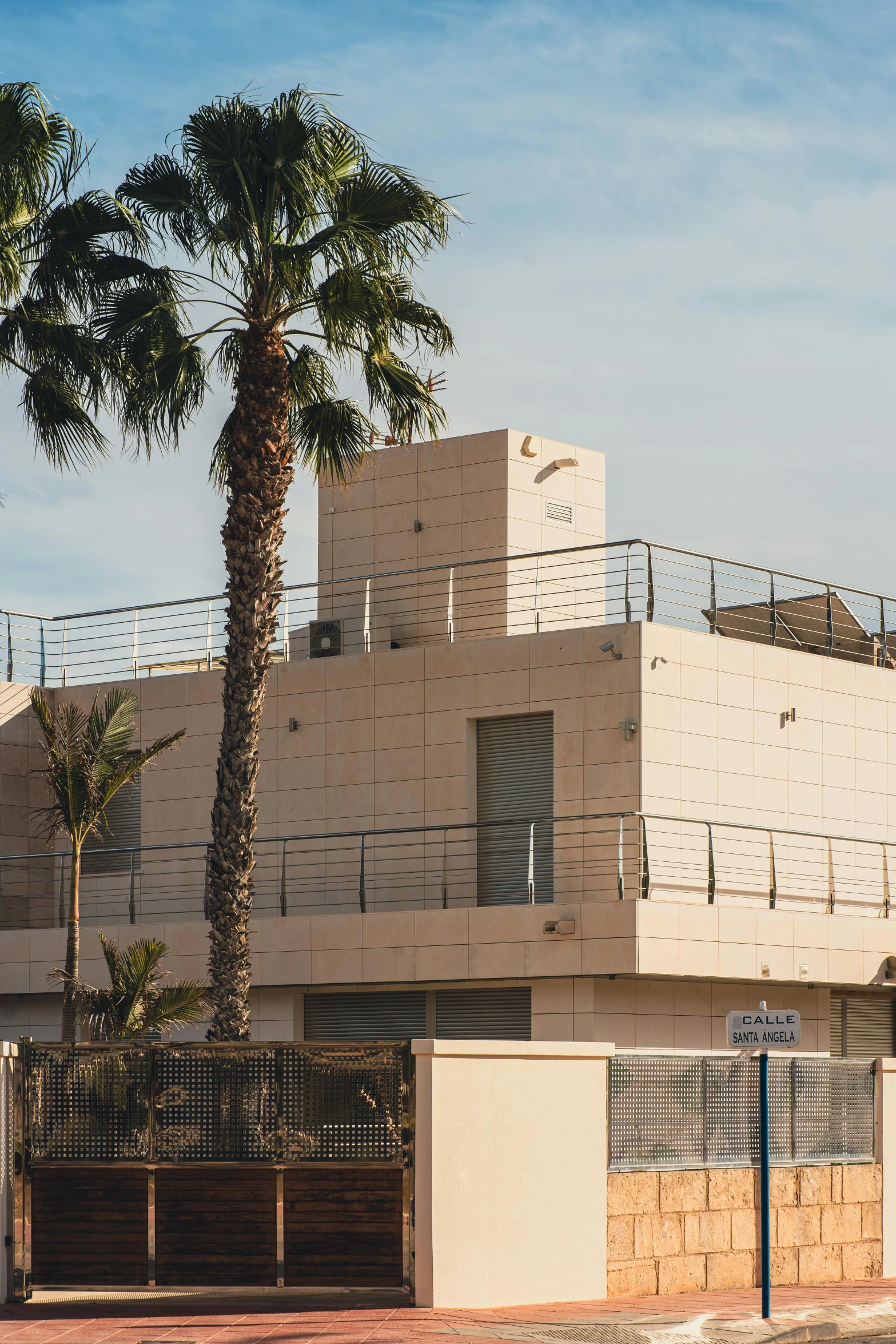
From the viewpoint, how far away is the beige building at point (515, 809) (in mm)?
19828

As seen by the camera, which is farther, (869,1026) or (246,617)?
(869,1026)

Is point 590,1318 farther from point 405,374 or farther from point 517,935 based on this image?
point 405,374

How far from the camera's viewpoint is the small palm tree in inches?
690

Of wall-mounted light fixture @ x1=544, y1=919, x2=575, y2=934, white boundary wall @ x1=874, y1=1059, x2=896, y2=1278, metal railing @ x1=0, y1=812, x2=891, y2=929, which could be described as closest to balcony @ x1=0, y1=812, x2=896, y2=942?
metal railing @ x1=0, y1=812, x2=891, y2=929

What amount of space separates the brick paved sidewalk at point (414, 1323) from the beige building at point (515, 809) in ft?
16.2

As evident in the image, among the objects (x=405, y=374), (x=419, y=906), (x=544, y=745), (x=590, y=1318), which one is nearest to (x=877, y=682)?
(x=544, y=745)

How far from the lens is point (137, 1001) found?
58.1ft

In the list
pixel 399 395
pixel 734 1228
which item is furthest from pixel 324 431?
pixel 734 1228

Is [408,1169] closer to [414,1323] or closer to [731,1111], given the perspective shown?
[414,1323]

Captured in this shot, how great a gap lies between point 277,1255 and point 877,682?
12899 mm

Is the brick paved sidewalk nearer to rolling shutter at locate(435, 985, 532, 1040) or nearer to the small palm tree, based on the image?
the small palm tree

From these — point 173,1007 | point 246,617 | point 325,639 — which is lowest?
point 173,1007

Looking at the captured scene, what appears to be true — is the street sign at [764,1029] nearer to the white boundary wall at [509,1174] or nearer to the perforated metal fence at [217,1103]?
the white boundary wall at [509,1174]

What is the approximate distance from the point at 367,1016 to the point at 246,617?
6.10m
